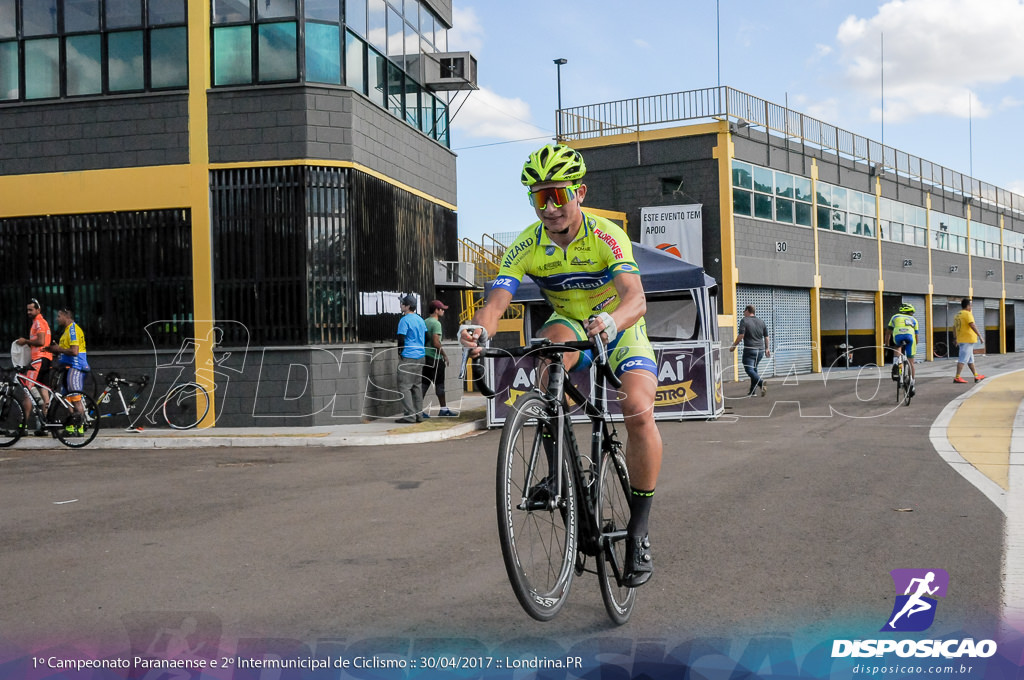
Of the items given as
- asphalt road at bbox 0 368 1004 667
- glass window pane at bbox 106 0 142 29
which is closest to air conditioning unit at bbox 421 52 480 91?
glass window pane at bbox 106 0 142 29

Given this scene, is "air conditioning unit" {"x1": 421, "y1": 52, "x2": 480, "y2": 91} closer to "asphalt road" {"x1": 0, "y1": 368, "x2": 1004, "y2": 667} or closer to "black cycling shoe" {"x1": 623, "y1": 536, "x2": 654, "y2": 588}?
"asphalt road" {"x1": 0, "y1": 368, "x2": 1004, "y2": 667}

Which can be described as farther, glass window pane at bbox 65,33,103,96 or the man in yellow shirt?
the man in yellow shirt

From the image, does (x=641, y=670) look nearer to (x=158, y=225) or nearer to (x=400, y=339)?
(x=400, y=339)

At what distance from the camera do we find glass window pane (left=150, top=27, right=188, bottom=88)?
601 inches

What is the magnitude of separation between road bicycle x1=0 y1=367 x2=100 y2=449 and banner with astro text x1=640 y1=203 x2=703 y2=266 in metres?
18.7

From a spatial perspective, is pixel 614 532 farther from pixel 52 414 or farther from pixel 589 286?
pixel 52 414

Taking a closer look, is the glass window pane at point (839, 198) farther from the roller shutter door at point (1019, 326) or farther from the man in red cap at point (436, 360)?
the roller shutter door at point (1019, 326)

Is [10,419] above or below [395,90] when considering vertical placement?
below

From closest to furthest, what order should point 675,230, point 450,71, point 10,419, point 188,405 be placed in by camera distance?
point 10,419
point 188,405
point 450,71
point 675,230

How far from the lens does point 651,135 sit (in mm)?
29469

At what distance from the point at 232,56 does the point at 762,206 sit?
1938 centimetres

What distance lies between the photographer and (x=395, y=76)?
17.8m

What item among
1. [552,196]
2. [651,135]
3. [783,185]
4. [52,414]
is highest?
[651,135]

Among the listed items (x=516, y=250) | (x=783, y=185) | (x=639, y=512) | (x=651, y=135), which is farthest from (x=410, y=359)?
(x=783, y=185)
